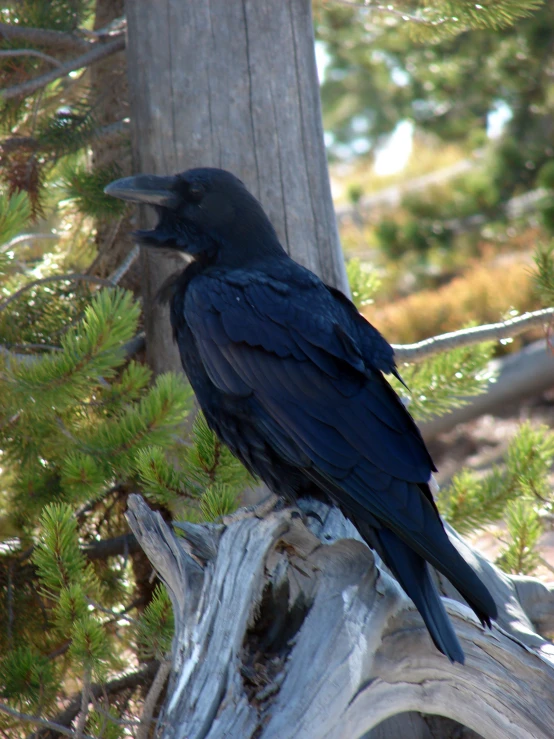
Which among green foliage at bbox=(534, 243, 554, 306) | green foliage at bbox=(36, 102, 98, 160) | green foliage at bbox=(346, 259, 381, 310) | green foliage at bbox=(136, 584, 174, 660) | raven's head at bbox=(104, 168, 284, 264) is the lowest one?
green foliage at bbox=(136, 584, 174, 660)

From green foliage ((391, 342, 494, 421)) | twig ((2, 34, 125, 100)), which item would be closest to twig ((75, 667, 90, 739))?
green foliage ((391, 342, 494, 421))

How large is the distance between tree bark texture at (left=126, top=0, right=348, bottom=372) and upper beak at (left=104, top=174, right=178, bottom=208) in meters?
0.45

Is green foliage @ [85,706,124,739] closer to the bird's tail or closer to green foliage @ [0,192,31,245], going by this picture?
the bird's tail

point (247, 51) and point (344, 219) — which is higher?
point (344, 219)

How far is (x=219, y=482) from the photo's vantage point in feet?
8.64

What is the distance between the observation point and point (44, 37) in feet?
11.3

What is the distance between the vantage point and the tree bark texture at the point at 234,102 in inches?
128

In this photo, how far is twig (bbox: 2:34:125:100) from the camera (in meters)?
3.30

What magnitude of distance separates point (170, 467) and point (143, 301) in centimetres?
118

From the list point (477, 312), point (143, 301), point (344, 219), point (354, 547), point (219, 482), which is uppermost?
point (344, 219)

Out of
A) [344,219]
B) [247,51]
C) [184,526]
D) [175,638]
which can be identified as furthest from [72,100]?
[344,219]

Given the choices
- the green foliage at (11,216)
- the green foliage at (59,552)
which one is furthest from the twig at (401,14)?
the green foliage at (59,552)

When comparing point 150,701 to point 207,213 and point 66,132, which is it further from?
point 66,132

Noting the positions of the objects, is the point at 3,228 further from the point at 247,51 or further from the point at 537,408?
the point at 537,408
